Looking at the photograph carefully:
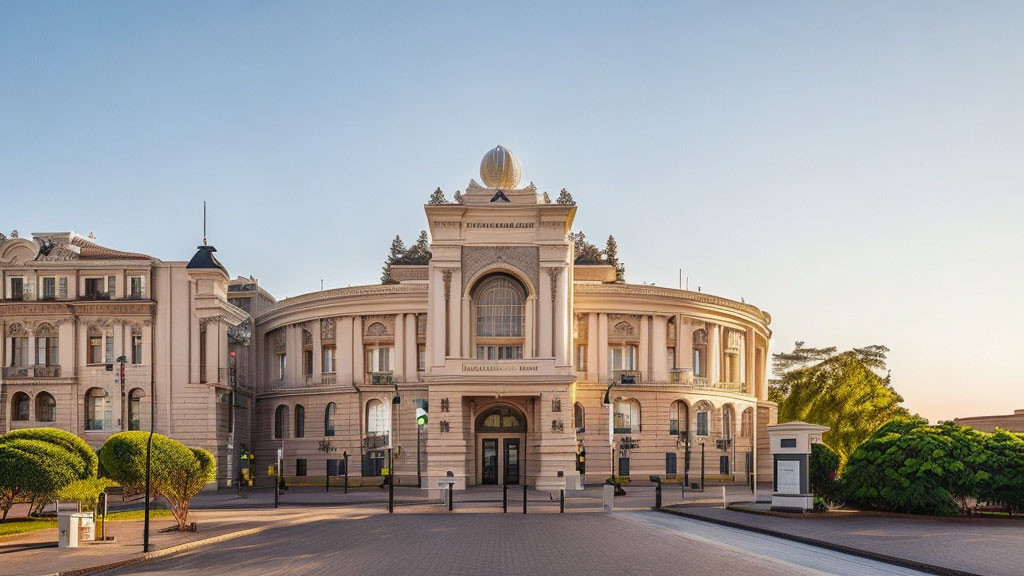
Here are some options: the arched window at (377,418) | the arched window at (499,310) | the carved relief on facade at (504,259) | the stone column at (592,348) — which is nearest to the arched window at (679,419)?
the stone column at (592,348)

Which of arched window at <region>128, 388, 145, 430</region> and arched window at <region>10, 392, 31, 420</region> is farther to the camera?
arched window at <region>10, 392, 31, 420</region>

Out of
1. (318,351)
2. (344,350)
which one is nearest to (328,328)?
(318,351)

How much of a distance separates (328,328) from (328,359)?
2.49 metres

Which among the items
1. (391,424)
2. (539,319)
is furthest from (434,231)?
(391,424)

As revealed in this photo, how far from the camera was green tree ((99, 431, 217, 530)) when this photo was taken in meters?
32.5

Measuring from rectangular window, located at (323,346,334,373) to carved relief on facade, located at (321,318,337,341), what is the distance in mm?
911

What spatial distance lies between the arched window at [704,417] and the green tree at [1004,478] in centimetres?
4297

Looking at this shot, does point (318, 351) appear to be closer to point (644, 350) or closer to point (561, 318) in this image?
point (644, 350)

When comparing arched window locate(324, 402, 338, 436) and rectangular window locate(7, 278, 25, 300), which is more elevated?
rectangular window locate(7, 278, 25, 300)

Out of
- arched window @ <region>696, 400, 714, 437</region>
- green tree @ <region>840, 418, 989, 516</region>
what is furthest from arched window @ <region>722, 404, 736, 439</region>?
green tree @ <region>840, 418, 989, 516</region>

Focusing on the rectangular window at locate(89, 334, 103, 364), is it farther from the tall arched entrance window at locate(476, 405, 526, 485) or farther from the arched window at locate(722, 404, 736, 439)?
the arched window at locate(722, 404, 736, 439)

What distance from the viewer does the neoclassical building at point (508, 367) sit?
61.7 metres

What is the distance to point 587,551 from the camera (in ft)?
82.4

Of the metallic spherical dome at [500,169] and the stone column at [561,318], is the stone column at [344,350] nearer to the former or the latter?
the metallic spherical dome at [500,169]
